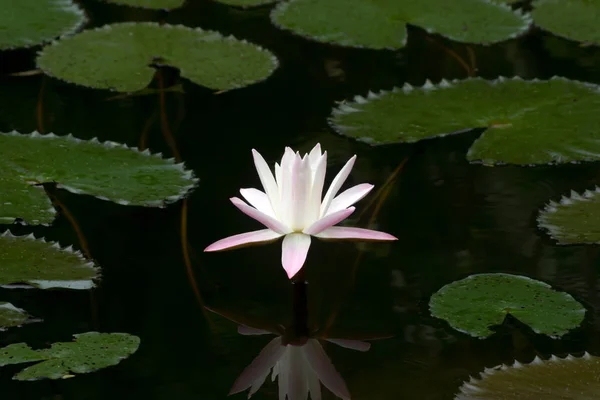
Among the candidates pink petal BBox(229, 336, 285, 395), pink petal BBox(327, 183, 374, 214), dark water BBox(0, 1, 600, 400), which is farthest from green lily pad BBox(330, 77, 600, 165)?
pink petal BBox(229, 336, 285, 395)

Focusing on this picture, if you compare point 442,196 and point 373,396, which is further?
point 442,196

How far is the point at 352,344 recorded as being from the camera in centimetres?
176

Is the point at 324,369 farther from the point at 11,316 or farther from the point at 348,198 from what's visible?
the point at 11,316

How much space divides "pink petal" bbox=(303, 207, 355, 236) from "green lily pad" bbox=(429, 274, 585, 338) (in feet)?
0.93

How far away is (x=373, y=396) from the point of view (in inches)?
63.6

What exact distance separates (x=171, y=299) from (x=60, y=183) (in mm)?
577

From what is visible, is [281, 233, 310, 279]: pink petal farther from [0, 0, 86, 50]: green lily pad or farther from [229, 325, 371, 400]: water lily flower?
[0, 0, 86, 50]: green lily pad

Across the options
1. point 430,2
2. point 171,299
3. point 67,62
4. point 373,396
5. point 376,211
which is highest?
point 430,2

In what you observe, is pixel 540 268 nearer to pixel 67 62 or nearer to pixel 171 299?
pixel 171 299

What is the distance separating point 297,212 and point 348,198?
148 mm

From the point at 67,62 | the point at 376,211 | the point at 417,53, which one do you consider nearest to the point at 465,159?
the point at 376,211

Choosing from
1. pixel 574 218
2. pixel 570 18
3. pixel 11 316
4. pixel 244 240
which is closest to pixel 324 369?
pixel 244 240

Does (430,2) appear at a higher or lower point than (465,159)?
higher

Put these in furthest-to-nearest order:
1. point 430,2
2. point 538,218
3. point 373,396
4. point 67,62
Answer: point 430,2
point 67,62
point 538,218
point 373,396
